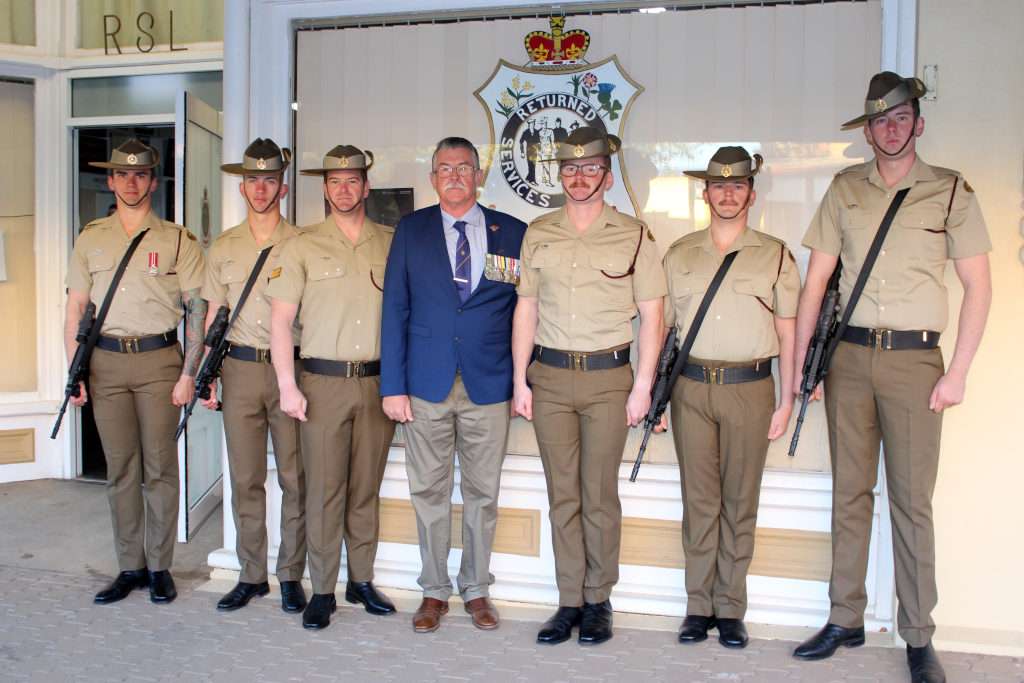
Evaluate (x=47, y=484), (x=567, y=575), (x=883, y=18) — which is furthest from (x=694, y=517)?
(x=47, y=484)

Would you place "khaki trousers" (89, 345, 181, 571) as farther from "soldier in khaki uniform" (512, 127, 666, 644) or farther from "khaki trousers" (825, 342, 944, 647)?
"khaki trousers" (825, 342, 944, 647)

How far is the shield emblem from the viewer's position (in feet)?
13.4

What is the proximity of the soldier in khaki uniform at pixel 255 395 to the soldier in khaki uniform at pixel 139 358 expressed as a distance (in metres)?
0.18

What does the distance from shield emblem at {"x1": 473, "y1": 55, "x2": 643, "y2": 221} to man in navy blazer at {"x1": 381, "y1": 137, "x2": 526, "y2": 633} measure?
0.59 m

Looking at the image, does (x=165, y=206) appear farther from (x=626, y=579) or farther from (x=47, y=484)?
(x=626, y=579)

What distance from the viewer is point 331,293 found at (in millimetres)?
3625

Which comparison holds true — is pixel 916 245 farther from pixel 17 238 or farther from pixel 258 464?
pixel 17 238

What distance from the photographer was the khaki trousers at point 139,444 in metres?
3.88

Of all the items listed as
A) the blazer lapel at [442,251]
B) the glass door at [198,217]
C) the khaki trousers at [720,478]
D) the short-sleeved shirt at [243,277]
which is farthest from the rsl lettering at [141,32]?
the khaki trousers at [720,478]

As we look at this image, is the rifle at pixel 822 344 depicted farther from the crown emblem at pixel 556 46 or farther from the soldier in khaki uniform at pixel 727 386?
the crown emblem at pixel 556 46

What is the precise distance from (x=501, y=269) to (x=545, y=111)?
1.00 metres

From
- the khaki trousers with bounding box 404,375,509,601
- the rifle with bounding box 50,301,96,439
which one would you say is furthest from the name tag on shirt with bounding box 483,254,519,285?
the rifle with bounding box 50,301,96,439

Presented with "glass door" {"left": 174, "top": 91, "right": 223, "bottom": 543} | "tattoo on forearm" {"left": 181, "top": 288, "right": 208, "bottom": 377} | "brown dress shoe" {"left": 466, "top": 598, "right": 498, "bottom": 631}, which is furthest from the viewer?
"glass door" {"left": 174, "top": 91, "right": 223, "bottom": 543}

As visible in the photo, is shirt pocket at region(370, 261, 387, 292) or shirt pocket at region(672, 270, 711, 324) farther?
shirt pocket at region(370, 261, 387, 292)
